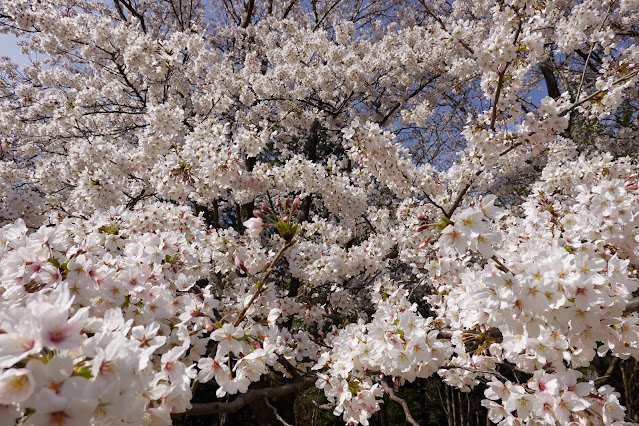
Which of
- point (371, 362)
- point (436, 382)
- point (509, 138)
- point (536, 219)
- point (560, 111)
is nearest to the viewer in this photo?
point (371, 362)

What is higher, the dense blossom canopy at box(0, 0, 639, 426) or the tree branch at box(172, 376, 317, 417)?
the dense blossom canopy at box(0, 0, 639, 426)

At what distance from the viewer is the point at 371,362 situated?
2.12 meters

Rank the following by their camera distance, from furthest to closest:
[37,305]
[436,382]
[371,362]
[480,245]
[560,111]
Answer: [436,382] < [560,111] < [371,362] < [480,245] < [37,305]

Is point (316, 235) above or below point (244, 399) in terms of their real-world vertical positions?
above

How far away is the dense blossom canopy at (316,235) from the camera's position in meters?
1.44

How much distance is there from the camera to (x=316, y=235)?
6.62 meters

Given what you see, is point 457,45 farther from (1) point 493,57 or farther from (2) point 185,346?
(2) point 185,346

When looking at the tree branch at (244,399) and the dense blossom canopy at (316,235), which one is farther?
the tree branch at (244,399)

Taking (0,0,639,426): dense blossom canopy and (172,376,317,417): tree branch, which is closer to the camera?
(0,0,639,426): dense blossom canopy

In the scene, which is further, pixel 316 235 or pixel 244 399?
pixel 316 235

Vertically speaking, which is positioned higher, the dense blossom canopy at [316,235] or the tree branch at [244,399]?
the dense blossom canopy at [316,235]

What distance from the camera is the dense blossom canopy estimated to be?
1.44 m

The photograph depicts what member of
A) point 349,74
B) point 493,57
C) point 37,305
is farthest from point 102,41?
point 37,305

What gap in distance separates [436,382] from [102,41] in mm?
10648
